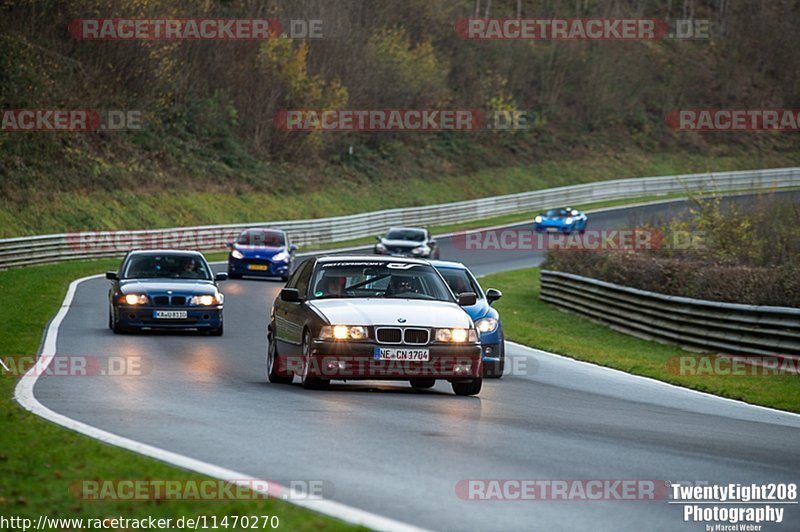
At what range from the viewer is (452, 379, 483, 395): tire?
48.6 ft

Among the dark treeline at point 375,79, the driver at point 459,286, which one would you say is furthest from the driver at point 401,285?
the dark treeline at point 375,79

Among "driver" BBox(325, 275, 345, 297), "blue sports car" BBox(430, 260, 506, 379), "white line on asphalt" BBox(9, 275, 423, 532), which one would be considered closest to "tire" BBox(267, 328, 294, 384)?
"driver" BBox(325, 275, 345, 297)

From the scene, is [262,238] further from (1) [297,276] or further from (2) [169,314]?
(1) [297,276]

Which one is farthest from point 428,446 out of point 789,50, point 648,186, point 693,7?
point 693,7

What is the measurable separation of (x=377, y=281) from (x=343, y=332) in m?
1.48

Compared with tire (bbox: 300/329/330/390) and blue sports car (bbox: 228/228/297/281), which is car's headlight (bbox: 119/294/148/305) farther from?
blue sports car (bbox: 228/228/297/281)

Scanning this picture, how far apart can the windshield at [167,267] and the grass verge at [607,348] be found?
583 cm

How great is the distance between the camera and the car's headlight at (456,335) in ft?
47.0

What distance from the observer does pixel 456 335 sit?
1440 cm

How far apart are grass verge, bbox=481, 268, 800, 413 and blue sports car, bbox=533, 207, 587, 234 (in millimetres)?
22886

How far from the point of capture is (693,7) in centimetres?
11856

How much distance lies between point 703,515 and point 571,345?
16.5 m

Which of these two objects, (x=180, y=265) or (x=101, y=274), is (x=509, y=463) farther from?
(x=101, y=274)

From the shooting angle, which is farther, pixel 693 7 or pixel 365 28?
pixel 693 7
